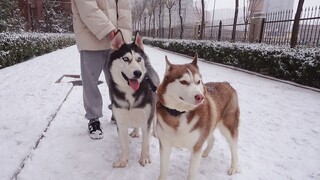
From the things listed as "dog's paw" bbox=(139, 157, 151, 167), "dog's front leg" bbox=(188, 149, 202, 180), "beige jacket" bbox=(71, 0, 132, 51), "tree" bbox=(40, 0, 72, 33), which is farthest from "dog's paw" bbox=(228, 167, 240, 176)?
"tree" bbox=(40, 0, 72, 33)

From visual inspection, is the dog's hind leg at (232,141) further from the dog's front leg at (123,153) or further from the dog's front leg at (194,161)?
the dog's front leg at (123,153)

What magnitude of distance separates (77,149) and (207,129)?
1.68 metres

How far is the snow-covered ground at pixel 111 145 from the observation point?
2695 mm

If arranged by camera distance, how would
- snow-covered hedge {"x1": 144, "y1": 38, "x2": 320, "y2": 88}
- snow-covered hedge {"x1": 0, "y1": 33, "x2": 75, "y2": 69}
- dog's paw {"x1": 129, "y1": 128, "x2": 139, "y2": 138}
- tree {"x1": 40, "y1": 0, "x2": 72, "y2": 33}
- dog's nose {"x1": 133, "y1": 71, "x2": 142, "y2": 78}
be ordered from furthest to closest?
tree {"x1": 40, "y1": 0, "x2": 72, "y2": 33} < snow-covered hedge {"x1": 0, "y1": 33, "x2": 75, "y2": 69} < snow-covered hedge {"x1": 144, "y1": 38, "x2": 320, "y2": 88} < dog's paw {"x1": 129, "y1": 128, "x2": 139, "y2": 138} < dog's nose {"x1": 133, "y1": 71, "x2": 142, "y2": 78}

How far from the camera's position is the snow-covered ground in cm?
270

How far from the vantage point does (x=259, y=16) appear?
14.3 m

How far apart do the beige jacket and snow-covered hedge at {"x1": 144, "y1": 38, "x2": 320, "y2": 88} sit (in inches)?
225

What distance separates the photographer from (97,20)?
297 cm

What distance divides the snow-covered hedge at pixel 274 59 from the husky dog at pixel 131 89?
5.83 m

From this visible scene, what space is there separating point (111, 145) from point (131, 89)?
918mm

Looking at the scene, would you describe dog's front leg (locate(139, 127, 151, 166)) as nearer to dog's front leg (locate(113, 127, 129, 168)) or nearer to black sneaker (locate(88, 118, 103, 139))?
dog's front leg (locate(113, 127, 129, 168))

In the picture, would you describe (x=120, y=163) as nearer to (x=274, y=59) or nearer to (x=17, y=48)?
(x=274, y=59)

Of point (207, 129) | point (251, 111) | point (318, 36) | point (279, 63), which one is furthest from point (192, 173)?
point (318, 36)

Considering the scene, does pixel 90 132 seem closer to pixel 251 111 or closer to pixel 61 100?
pixel 61 100
